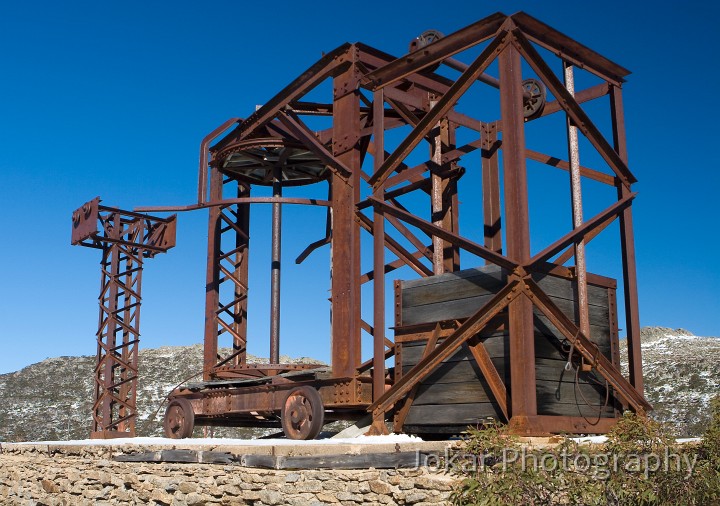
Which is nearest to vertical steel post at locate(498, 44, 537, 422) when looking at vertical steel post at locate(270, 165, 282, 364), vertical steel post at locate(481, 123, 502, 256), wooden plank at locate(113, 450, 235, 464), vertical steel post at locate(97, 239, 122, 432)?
vertical steel post at locate(481, 123, 502, 256)

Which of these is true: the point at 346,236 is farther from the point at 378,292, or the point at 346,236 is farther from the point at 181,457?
the point at 181,457

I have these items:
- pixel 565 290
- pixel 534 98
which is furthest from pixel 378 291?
pixel 534 98

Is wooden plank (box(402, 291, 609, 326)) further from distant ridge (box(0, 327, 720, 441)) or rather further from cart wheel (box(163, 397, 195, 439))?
distant ridge (box(0, 327, 720, 441))

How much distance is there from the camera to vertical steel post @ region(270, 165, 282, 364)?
15570mm

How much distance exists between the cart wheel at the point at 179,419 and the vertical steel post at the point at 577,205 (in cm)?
728

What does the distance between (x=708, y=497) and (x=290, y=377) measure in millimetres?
→ 6449

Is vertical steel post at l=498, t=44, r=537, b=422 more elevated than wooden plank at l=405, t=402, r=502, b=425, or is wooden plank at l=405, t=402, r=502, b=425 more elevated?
vertical steel post at l=498, t=44, r=537, b=422

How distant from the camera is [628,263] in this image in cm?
1130

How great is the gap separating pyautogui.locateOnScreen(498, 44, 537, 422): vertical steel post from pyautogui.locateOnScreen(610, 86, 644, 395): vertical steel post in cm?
235

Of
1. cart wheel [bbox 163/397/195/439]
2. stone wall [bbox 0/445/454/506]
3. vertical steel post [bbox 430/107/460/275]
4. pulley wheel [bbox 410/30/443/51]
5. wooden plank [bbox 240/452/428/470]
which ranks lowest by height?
stone wall [bbox 0/445/454/506]

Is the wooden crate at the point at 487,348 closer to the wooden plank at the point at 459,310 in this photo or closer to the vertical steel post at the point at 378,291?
the wooden plank at the point at 459,310

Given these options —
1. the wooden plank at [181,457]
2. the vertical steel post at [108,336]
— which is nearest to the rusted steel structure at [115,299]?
the vertical steel post at [108,336]

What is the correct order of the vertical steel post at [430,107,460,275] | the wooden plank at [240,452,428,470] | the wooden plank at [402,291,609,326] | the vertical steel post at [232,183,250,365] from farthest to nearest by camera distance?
the vertical steel post at [232,183,250,365]
the vertical steel post at [430,107,460,275]
the wooden plank at [402,291,609,326]
the wooden plank at [240,452,428,470]

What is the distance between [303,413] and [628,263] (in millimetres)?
5016
